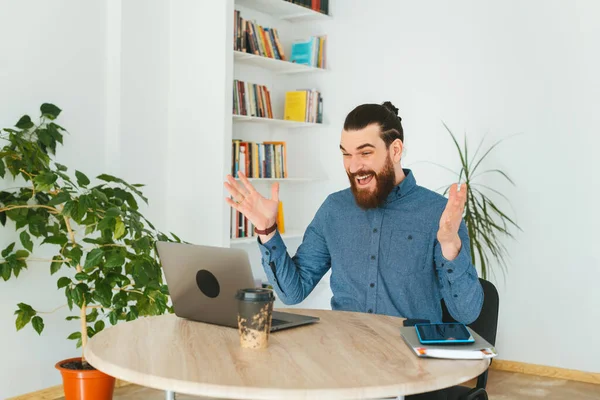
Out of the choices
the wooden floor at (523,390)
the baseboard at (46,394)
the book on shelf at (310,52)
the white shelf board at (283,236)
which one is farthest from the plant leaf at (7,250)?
the book on shelf at (310,52)

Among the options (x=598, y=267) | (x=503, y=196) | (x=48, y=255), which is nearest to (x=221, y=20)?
(x=48, y=255)

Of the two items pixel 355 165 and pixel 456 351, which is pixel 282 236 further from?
pixel 456 351

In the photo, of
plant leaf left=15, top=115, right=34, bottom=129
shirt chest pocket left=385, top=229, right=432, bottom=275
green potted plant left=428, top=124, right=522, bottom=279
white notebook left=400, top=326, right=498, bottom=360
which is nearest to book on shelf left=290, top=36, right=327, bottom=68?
green potted plant left=428, top=124, right=522, bottom=279

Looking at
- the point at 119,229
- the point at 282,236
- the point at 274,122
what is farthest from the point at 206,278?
the point at 274,122

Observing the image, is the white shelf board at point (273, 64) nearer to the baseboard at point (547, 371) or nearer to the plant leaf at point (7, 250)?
the plant leaf at point (7, 250)

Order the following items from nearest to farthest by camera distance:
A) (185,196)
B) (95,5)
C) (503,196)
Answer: (95,5), (185,196), (503,196)

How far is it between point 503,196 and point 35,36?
2928 millimetres

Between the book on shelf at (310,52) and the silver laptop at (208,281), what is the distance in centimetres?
340

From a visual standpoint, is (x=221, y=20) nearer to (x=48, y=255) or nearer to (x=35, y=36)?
(x=35, y=36)

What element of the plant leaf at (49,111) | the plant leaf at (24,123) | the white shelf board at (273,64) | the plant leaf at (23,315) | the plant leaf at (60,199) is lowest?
the plant leaf at (23,315)

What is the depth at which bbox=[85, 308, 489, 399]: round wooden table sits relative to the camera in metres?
1.29

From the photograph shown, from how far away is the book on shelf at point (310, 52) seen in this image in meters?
5.03

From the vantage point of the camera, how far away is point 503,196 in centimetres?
454

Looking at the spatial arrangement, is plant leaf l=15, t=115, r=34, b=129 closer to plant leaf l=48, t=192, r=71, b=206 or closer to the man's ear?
plant leaf l=48, t=192, r=71, b=206
